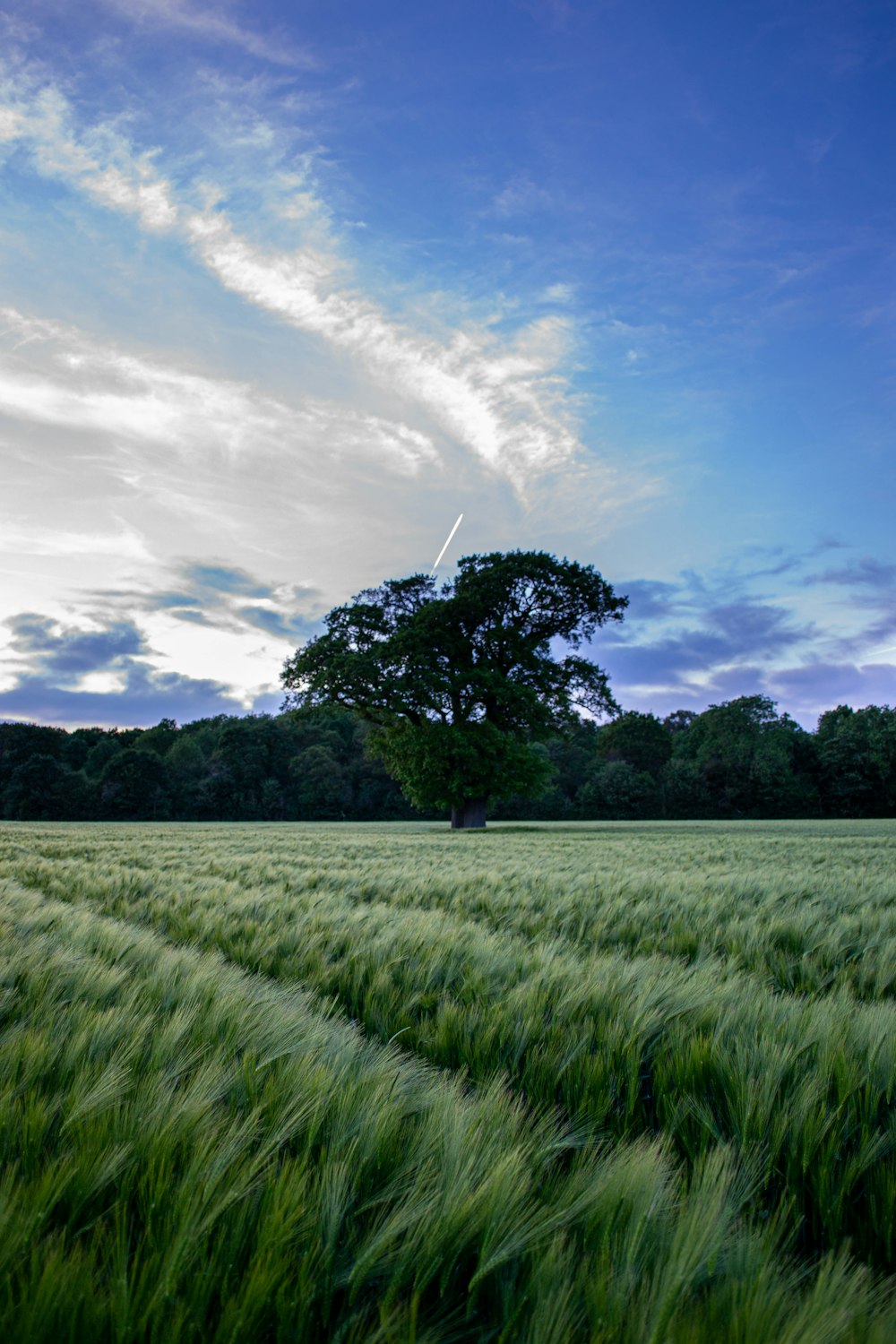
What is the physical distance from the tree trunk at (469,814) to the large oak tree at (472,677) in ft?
0.15

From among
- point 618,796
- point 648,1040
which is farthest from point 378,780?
point 648,1040

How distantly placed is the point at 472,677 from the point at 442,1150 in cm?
2759

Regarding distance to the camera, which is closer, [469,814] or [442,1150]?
[442,1150]

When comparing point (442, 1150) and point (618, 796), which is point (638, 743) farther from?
point (442, 1150)

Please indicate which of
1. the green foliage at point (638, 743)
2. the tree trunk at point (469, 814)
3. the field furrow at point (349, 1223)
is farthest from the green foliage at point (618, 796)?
the field furrow at point (349, 1223)

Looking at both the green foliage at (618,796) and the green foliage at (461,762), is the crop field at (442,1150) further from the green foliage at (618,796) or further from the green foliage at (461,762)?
the green foliage at (618,796)

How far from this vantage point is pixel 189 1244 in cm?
90

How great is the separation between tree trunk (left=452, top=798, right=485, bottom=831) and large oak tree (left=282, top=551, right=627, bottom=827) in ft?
0.15

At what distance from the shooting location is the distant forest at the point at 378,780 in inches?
2537

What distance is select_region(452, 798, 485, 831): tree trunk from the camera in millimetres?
31328

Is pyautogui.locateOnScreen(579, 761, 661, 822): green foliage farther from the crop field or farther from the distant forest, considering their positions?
the crop field

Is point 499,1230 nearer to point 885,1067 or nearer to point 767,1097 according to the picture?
point 767,1097

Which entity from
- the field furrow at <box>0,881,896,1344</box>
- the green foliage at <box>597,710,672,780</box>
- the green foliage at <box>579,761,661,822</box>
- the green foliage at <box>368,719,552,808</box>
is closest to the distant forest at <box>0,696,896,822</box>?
the green foliage at <box>579,761,661,822</box>

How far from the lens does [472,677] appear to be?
2878 cm
